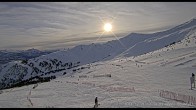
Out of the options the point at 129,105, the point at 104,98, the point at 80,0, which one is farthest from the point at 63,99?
the point at 80,0

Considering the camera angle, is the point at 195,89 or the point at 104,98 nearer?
the point at 104,98

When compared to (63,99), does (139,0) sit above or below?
above

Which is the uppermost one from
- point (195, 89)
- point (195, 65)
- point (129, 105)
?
point (195, 65)

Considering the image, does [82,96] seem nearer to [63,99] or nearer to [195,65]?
[63,99]

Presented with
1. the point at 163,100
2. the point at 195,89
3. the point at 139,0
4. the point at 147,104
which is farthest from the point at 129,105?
the point at 139,0

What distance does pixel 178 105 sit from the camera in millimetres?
25281

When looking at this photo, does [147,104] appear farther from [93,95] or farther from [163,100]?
[93,95]

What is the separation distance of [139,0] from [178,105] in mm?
17648

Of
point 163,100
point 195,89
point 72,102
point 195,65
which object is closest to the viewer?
point 163,100

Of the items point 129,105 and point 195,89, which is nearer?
point 129,105

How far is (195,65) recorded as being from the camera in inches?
2402

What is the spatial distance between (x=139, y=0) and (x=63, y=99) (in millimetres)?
24165

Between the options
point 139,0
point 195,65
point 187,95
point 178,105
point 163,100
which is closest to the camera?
point 139,0

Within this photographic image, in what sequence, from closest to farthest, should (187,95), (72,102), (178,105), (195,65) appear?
(178,105) < (72,102) < (187,95) < (195,65)
